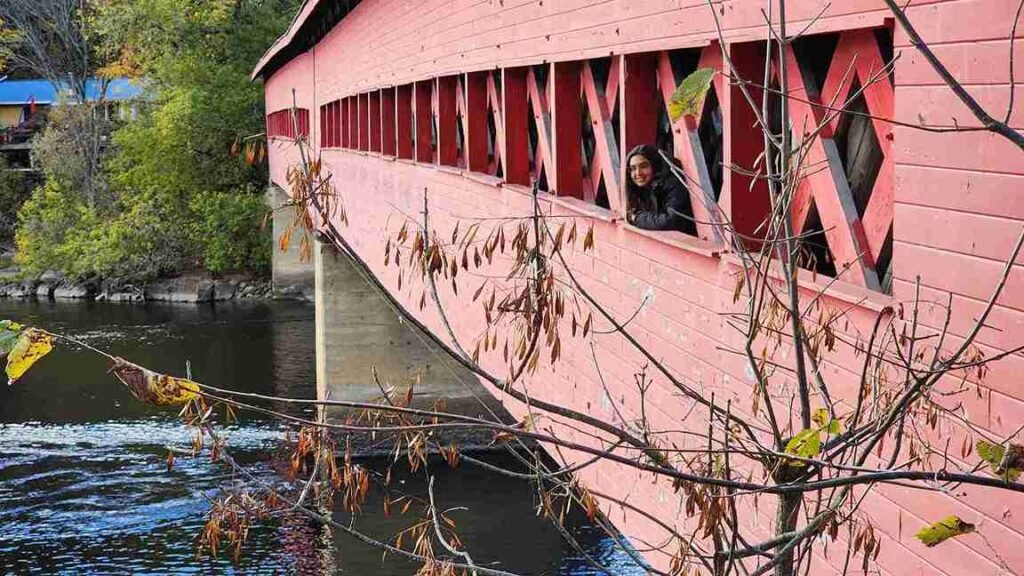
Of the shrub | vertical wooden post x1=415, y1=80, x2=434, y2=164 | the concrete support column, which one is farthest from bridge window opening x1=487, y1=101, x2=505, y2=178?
the shrub

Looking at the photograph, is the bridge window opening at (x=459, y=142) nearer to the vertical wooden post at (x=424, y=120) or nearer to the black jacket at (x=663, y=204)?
the vertical wooden post at (x=424, y=120)

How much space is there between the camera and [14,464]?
20.1 metres

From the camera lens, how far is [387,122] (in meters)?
16.2

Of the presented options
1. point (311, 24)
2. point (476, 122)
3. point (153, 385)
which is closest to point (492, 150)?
point (476, 122)

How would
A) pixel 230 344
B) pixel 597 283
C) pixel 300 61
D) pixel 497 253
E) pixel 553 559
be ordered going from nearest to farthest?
1. pixel 597 283
2. pixel 497 253
3. pixel 553 559
4. pixel 300 61
5. pixel 230 344

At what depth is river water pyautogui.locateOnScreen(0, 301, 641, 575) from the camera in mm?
15625

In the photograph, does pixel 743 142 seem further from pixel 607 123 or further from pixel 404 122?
pixel 404 122

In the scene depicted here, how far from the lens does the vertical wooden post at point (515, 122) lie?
30.7 ft

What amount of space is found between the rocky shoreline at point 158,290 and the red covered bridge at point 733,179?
2720 cm

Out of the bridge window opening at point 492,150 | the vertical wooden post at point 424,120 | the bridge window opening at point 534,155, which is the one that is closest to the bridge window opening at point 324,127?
the vertical wooden post at point 424,120

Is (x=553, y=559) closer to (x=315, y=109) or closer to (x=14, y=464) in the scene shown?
(x=14, y=464)

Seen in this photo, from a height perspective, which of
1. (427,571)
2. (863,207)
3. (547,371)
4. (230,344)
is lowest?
(230,344)

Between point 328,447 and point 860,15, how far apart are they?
1.67 meters

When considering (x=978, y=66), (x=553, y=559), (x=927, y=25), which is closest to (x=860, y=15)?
(x=927, y=25)
